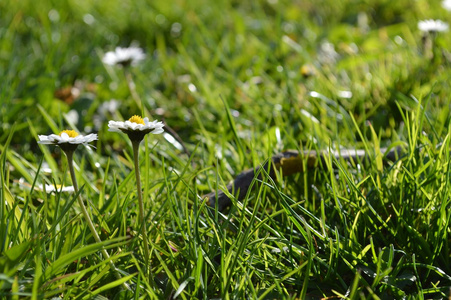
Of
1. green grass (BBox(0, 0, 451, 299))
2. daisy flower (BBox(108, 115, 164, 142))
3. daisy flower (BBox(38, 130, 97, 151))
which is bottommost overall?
green grass (BBox(0, 0, 451, 299))

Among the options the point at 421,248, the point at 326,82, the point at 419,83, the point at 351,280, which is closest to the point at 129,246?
the point at 351,280

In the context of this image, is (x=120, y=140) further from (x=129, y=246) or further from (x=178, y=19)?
(x=178, y=19)

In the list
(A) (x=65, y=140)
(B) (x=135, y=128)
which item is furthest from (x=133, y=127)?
(A) (x=65, y=140)

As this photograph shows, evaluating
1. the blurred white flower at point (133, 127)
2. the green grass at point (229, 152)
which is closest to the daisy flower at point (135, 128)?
the blurred white flower at point (133, 127)

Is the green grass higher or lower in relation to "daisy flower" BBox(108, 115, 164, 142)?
lower

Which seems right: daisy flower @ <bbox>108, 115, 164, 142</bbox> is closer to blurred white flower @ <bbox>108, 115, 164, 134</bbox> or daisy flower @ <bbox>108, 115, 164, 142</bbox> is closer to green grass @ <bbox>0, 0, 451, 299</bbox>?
blurred white flower @ <bbox>108, 115, 164, 134</bbox>

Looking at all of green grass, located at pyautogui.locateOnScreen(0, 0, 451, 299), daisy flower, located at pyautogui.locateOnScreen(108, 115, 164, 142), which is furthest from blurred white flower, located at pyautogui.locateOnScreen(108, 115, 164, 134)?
green grass, located at pyautogui.locateOnScreen(0, 0, 451, 299)

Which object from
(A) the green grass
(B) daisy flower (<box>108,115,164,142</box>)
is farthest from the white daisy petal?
(A) the green grass

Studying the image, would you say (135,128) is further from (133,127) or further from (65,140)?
(65,140)
